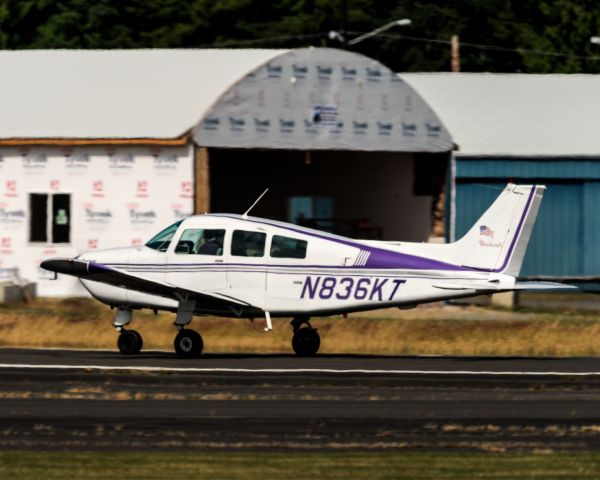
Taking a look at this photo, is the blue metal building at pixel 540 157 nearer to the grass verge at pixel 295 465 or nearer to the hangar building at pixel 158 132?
the hangar building at pixel 158 132

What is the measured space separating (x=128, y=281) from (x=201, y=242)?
1218 millimetres

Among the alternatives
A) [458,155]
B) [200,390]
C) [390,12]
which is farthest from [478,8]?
[200,390]

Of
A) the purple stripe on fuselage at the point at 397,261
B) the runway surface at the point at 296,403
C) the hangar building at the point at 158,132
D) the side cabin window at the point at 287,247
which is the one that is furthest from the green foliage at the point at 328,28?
the runway surface at the point at 296,403

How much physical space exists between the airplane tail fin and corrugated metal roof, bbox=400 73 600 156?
16.6 meters

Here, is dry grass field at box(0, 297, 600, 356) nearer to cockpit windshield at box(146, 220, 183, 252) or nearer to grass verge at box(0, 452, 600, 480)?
cockpit windshield at box(146, 220, 183, 252)

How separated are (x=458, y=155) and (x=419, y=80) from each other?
4.54m

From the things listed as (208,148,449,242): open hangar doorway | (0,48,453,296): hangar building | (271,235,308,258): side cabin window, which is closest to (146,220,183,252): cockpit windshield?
(271,235,308,258): side cabin window

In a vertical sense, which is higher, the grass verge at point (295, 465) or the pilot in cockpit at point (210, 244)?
the pilot in cockpit at point (210, 244)

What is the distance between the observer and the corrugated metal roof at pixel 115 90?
1393 inches

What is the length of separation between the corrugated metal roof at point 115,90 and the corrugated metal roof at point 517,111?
599 cm

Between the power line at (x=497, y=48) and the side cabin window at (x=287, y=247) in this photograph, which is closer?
the side cabin window at (x=287, y=247)

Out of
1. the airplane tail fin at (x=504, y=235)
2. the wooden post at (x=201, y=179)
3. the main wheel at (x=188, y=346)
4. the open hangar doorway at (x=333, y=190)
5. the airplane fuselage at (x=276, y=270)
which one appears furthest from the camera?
the open hangar doorway at (x=333, y=190)

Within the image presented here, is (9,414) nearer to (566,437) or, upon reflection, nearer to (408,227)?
(566,437)

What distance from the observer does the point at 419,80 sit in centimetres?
4291
